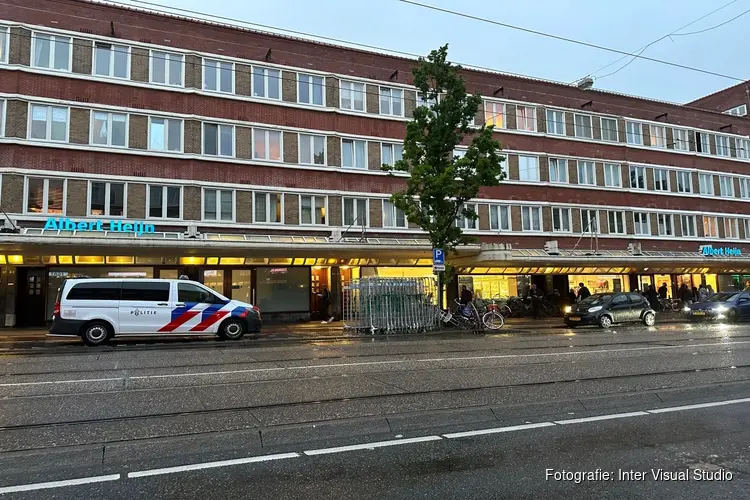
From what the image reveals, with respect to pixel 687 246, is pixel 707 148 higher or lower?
higher

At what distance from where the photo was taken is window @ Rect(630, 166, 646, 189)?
117 feet

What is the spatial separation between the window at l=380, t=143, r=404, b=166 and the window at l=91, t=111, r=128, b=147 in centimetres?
1231

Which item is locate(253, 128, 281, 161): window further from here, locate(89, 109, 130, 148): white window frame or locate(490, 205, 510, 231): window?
locate(490, 205, 510, 231): window

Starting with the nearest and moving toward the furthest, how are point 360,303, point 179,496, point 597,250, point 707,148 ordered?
point 179,496 → point 360,303 → point 597,250 → point 707,148

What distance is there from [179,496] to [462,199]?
729 inches

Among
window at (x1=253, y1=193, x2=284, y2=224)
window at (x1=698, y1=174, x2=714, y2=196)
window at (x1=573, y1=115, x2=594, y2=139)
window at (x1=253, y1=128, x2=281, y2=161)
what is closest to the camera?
window at (x1=253, y1=193, x2=284, y2=224)

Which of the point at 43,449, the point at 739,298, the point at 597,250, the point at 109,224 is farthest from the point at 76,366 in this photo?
the point at 597,250

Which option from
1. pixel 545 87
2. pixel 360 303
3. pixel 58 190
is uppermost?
pixel 545 87

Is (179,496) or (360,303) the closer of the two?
(179,496)

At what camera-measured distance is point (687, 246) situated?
1432 inches

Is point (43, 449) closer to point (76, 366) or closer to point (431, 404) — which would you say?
point (431, 404)

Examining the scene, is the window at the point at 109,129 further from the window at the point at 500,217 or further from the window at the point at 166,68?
the window at the point at 500,217

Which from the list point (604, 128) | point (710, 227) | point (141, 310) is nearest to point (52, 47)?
point (141, 310)

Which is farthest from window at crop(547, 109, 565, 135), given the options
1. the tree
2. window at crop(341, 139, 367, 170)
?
the tree
